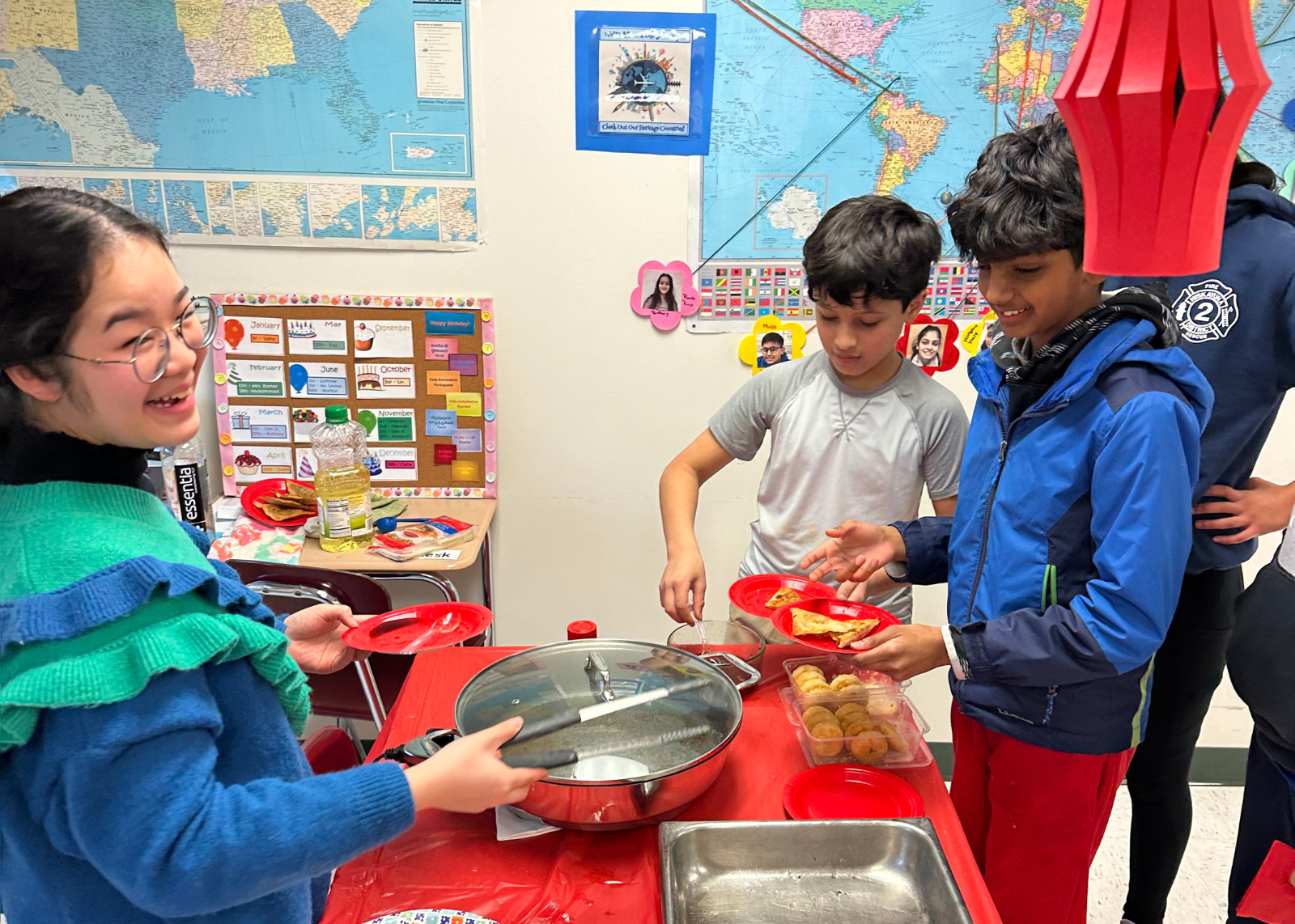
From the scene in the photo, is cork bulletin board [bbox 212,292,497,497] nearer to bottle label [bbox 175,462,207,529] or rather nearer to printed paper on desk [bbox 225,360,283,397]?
printed paper on desk [bbox 225,360,283,397]

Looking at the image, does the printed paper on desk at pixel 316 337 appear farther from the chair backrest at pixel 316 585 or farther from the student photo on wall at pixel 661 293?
the student photo on wall at pixel 661 293

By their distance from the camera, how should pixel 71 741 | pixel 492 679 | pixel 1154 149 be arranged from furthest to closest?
pixel 492 679 → pixel 71 741 → pixel 1154 149

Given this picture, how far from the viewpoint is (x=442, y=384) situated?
2.31 meters

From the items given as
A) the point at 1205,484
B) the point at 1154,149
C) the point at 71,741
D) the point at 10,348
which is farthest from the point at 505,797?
the point at 1205,484

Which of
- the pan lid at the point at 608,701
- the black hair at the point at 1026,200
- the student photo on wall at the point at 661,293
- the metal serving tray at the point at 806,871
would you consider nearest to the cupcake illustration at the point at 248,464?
the student photo on wall at the point at 661,293

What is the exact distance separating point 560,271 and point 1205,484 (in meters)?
1.55

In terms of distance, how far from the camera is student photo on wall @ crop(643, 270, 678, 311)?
2.28 meters

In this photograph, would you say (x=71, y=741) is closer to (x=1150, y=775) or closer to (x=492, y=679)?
(x=492, y=679)

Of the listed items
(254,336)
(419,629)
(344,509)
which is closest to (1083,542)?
(419,629)

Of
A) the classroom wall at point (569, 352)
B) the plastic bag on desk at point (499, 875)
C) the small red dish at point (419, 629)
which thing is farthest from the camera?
the classroom wall at point (569, 352)

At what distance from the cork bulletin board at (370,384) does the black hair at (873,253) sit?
103cm

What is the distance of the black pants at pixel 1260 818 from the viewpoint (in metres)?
1.29

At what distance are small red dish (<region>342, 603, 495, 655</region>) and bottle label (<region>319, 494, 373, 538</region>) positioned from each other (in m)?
0.76

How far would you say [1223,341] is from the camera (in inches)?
60.7
